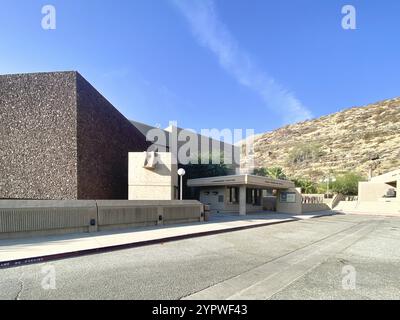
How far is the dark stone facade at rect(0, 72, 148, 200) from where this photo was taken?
18422 millimetres

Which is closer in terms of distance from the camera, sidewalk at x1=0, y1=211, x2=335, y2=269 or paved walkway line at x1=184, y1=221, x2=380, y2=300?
paved walkway line at x1=184, y1=221, x2=380, y2=300

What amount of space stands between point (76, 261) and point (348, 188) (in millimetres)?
56990

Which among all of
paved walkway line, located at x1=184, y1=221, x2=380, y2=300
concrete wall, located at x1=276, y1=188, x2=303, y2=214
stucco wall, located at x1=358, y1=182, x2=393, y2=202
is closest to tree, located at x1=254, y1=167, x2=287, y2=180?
concrete wall, located at x1=276, y1=188, x2=303, y2=214

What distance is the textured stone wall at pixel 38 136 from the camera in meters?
18.4

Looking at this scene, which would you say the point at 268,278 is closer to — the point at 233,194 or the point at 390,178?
the point at 233,194

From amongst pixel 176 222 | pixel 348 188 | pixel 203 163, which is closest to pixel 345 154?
pixel 348 188

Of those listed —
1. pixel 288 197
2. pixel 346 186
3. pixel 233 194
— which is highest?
pixel 233 194

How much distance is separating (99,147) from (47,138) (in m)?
3.59

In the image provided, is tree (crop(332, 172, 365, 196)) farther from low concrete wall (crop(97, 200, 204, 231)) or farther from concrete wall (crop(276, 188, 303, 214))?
low concrete wall (crop(97, 200, 204, 231))

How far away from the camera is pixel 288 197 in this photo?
30625 millimetres

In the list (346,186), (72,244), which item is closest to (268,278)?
(72,244)

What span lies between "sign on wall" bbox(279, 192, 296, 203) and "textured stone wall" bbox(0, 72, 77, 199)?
2109 centimetres

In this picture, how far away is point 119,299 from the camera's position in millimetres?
4871

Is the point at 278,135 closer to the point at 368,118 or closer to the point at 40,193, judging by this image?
the point at 368,118
